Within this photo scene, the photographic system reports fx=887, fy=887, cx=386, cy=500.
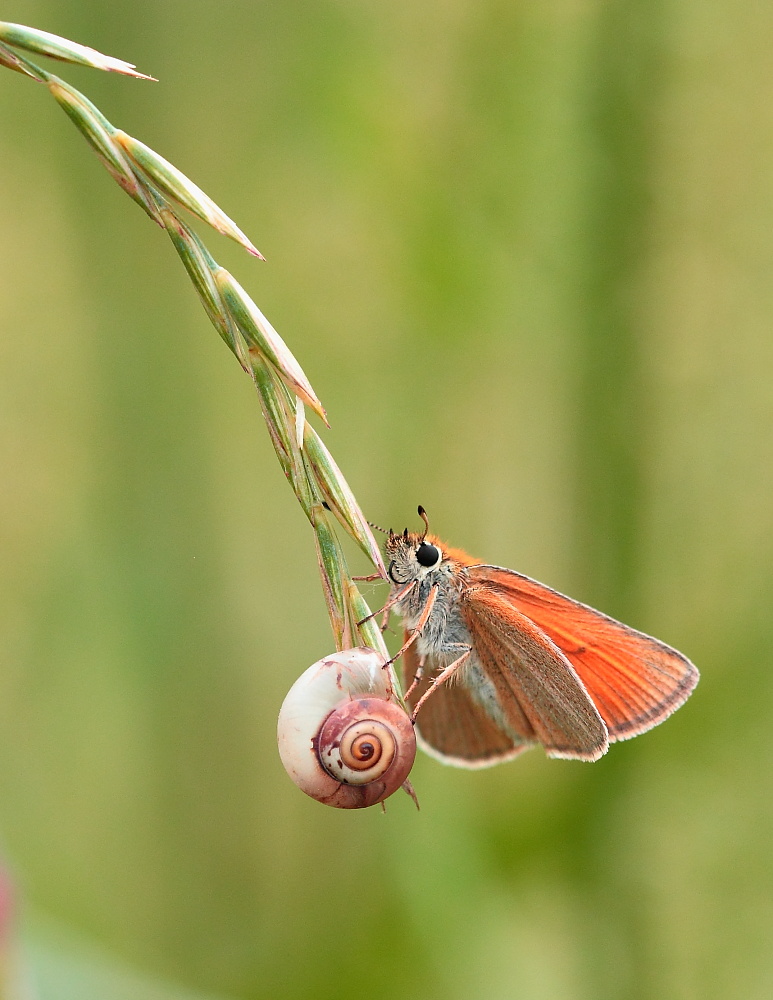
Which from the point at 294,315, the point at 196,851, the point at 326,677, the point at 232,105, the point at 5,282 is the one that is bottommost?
the point at 196,851

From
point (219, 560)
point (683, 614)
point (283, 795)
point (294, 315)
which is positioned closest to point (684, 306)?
point (683, 614)

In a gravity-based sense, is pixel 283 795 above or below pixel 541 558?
below

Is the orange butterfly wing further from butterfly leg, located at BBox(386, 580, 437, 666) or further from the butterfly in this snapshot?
butterfly leg, located at BBox(386, 580, 437, 666)

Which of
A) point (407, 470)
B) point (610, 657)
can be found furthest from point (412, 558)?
point (407, 470)

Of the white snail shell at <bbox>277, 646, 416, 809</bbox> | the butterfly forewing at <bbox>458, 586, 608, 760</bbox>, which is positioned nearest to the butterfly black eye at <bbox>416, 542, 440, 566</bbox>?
the butterfly forewing at <bbox>458, 586, 608, 760</bbox>

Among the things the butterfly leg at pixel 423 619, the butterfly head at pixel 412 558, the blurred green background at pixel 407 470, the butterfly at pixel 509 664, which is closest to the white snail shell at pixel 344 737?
the butterfly leg at pixel 423 619

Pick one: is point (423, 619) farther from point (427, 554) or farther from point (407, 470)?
point (407, 470)

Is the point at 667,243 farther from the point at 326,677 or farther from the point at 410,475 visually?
the point at 326,677
